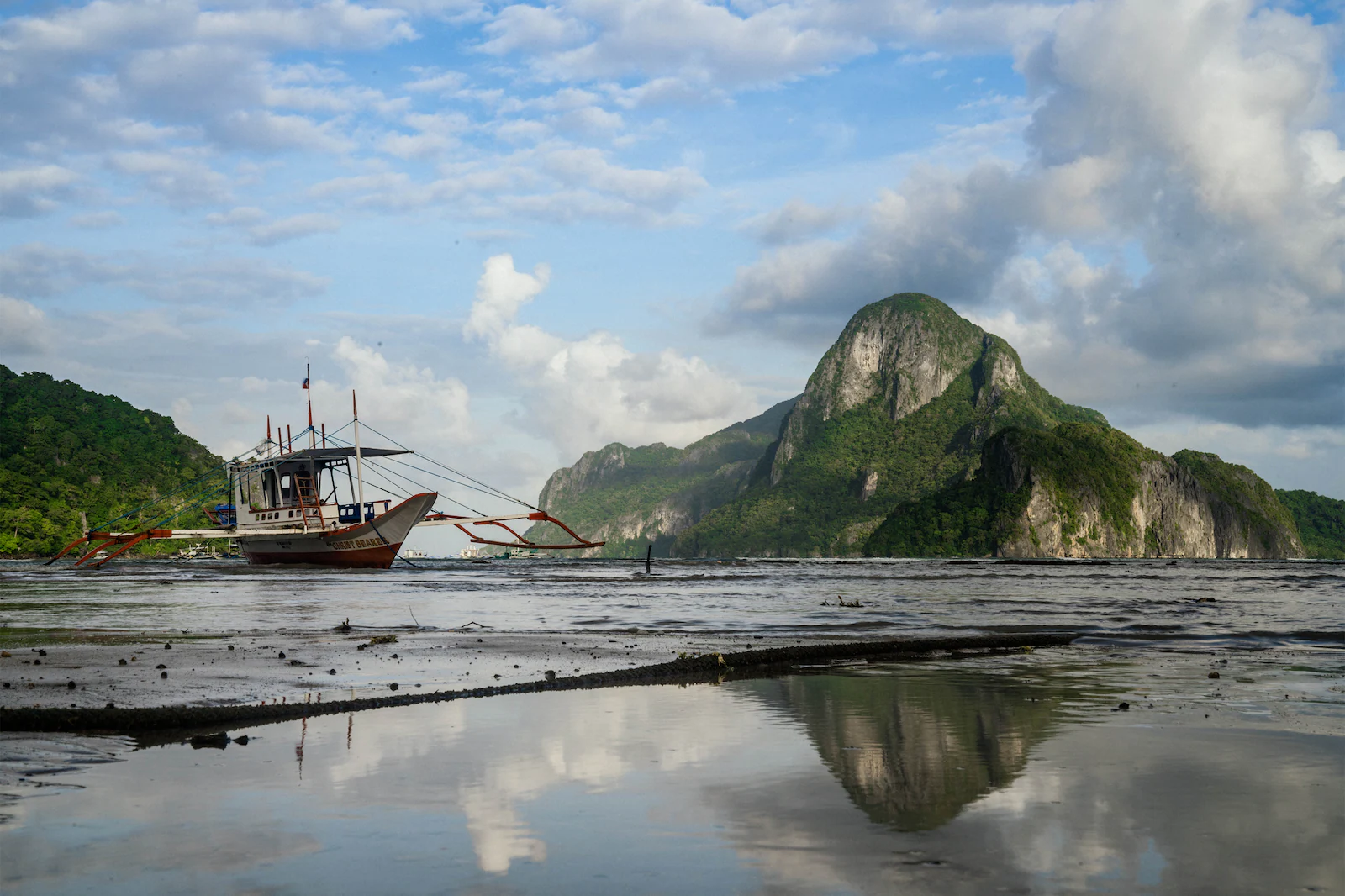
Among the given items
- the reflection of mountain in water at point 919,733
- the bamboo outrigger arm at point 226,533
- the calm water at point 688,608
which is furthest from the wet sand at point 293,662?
the bamboo outrigger arm at point 226,533

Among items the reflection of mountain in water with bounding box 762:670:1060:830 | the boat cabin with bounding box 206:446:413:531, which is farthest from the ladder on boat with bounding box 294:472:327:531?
the reflection of mountain in water with bounding box 762:670:1060:830

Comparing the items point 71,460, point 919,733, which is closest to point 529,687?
point 919,733

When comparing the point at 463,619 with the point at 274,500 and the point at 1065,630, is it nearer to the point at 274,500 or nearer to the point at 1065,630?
the point at 1065,630

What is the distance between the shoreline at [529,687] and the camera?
8609 mm

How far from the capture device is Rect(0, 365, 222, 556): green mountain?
112125 millimetres

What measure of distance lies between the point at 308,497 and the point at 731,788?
7471cm

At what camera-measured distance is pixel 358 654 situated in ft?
48.2

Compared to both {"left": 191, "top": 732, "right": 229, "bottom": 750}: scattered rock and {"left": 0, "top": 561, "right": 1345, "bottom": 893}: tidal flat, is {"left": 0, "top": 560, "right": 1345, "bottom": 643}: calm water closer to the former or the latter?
{"left": 0, "top": 561, "right": 1345, "bottom": 893}: tidal flat

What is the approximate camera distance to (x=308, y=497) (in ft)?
247

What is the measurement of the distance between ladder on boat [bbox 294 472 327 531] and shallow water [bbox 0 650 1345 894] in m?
68.7

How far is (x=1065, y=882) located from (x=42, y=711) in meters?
8.61

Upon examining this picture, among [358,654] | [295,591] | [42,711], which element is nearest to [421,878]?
[42,711]

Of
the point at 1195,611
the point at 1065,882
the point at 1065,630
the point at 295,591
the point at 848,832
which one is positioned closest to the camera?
the point at 1065,882

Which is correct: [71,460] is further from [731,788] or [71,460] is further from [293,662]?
[731,788]
